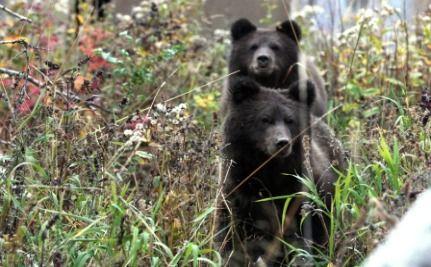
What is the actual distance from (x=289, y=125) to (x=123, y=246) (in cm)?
208

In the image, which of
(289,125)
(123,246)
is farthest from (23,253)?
(289,125)

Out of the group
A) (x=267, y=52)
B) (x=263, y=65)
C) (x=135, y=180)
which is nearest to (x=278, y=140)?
(x=135, y=180)

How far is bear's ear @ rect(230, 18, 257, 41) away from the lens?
9.02 metres

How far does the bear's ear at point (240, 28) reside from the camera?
355 inches

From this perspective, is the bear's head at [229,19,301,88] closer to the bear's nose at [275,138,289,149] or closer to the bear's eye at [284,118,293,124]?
the bear's eye at [284,118,293,124]

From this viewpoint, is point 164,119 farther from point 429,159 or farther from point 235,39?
point 235,39

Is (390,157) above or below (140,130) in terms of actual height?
below

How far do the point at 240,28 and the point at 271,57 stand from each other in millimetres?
632

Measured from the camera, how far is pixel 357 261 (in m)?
4.53

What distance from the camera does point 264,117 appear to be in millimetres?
5773

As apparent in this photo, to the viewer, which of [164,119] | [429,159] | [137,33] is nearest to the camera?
[429,159]

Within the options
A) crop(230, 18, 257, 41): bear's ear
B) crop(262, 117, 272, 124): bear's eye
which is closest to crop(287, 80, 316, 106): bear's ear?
crop(262, 117, 272, 124): bear's eye

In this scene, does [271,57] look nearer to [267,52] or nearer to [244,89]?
[267,52]

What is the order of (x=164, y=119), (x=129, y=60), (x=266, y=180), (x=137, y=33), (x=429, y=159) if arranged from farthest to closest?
1. (x=137, y=33)
2. (x=129, y=60)
3. (x=266, y=180)
4. (x=164, y=119)
5. (x=429, y=159)
